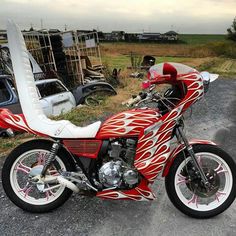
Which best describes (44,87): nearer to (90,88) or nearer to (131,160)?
(90,88)

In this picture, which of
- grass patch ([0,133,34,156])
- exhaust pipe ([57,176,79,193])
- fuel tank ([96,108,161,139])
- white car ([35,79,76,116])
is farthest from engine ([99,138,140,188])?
white car ([35,79,76,116])

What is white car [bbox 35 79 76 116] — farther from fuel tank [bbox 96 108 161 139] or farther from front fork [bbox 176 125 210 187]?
front fork [bbox 176 125 210 187]

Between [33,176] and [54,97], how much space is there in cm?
573

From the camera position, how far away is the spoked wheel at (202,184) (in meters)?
3.31

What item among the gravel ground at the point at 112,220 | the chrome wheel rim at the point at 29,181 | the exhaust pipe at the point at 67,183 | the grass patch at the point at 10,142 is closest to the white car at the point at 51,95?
the grass patch at the point at 10,142

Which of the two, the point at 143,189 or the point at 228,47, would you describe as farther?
the point at 228,47

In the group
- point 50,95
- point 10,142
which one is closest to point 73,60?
point 50,95

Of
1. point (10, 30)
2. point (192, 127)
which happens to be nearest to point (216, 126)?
point (192, 127)

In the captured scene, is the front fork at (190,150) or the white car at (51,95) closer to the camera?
the front fork at (190,150)

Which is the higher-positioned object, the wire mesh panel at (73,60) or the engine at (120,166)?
the engine at (120,166)

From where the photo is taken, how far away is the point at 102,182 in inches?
132

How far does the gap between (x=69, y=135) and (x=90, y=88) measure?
24.3ft

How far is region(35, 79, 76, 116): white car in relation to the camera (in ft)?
28.9

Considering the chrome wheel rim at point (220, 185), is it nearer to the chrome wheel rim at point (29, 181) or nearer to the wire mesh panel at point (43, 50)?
the chrome wheel rim at point (29, 181)
